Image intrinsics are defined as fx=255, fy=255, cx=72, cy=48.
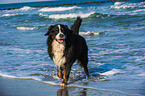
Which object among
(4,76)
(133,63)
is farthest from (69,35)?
(133,63)

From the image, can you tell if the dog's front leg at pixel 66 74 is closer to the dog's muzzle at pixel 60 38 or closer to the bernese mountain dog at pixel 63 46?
the bernese mountain dog at pixel 63 46

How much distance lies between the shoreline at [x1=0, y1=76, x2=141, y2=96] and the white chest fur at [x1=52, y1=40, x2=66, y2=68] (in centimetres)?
52

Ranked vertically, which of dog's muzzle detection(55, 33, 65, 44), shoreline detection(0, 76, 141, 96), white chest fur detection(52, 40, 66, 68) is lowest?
shoreline detection(0, 76, 141, 96)

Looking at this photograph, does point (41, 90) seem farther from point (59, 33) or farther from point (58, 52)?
point (59, 33)

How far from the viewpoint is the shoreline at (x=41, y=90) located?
4691 mm

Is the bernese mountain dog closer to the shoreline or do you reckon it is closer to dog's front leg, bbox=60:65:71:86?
dog's front leg, bbox=60:65:71:86

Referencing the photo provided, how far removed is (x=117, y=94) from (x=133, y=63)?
2.70 meters

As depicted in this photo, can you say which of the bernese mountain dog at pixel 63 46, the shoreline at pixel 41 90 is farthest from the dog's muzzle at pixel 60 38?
the shoreline at pixel 41 90

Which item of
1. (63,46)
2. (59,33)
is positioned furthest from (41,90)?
(59,33)

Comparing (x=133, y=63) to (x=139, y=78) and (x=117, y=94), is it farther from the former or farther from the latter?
(x=117, y=94)

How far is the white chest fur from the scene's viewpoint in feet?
17.0

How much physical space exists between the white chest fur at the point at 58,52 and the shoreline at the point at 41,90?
516mm

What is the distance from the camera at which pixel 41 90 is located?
196 inches

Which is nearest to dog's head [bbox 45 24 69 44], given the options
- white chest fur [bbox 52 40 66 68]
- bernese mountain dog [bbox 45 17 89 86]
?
bernese mountain dog [bbox 45 17 89 86]
